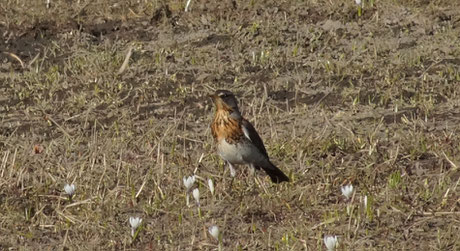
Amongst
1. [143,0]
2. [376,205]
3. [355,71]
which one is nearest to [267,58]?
[355,71]

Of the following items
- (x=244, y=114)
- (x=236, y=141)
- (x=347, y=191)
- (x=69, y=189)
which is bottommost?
(x=244, y=114)

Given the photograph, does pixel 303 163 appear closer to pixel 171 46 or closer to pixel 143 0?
pixel 171 46

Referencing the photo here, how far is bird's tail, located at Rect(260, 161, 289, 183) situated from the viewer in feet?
27.6

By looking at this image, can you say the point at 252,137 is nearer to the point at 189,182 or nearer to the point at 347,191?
the point at 189,182

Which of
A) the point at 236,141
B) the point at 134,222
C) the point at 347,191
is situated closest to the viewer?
the point at 134,222

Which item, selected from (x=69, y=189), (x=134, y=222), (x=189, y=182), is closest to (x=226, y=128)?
(x=189, y=182)

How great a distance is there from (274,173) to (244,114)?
1.88m

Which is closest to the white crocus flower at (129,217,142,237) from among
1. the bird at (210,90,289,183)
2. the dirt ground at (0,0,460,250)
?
the dirt ground at (0,0,460,250)

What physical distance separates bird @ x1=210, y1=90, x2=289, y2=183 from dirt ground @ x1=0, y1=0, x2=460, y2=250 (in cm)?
13

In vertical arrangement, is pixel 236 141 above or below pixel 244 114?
above

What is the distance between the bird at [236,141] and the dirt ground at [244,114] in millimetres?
127

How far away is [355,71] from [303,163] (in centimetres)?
240

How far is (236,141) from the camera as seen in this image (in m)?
8.70

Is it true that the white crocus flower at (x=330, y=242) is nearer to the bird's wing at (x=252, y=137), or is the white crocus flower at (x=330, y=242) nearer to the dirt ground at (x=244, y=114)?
the dirt ground at (x=244, y=114)
